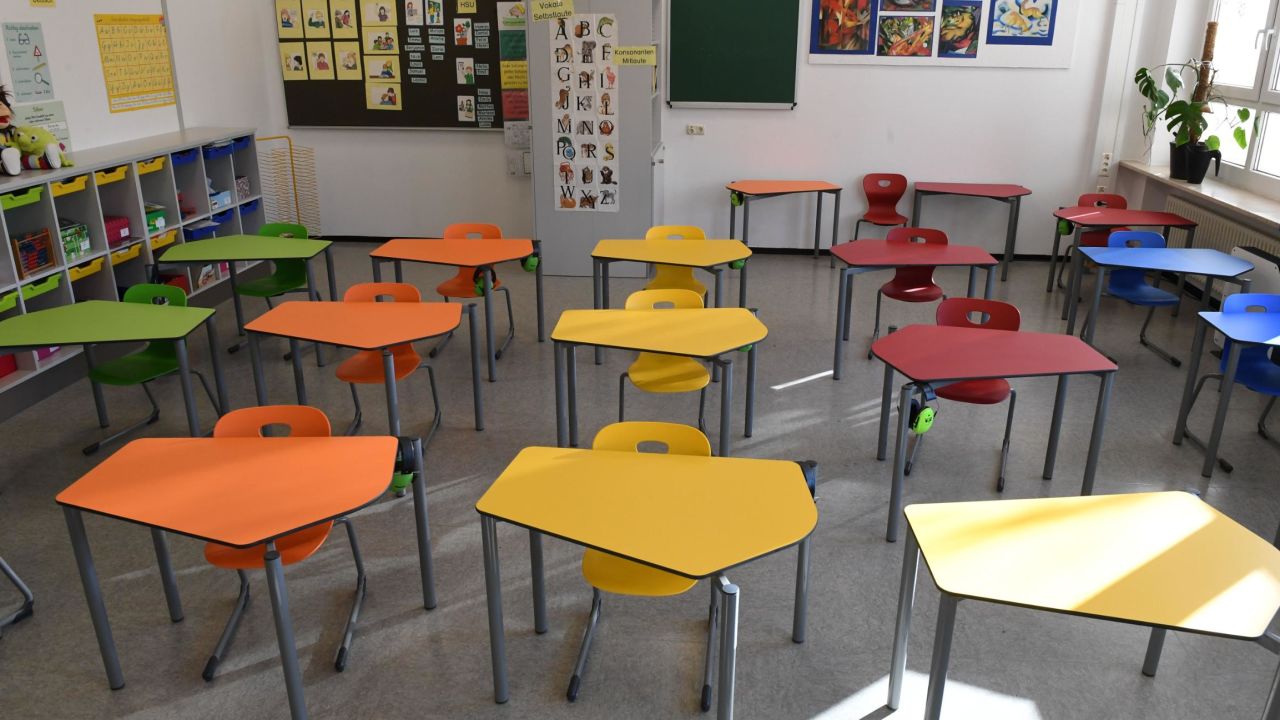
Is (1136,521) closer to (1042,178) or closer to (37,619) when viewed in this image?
(37,619)

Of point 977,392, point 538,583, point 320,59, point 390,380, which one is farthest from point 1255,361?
point 320,59

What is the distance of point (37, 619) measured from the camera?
10.9ft

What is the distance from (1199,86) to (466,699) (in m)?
6.80

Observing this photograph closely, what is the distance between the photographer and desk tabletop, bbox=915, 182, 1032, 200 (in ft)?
24.5

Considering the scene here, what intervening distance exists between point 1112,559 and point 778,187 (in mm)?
5716

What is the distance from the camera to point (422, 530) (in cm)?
320

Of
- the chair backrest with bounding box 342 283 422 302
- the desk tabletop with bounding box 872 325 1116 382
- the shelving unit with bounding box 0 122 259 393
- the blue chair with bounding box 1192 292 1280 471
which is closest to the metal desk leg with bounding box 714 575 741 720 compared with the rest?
the desk tabletop with bounding box 872 325 1116 382

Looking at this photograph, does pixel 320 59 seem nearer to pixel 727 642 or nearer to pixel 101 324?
pixel 101 324

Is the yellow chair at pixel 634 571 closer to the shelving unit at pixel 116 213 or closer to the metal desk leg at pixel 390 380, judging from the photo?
the metal desk leg at pixel 390 380

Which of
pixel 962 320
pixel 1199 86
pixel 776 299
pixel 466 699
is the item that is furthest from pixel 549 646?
pixel 1199 86

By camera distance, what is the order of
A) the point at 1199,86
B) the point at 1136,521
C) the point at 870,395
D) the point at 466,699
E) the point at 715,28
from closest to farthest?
the point at 1136,521
the point at 466,699
the point at 870,395
the point at 1199,86
the point at 715,28

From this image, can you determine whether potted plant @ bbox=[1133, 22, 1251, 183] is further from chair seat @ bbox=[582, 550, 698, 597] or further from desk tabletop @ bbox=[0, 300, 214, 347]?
desk tabletop @ bbox=[0, 300, 214, 347]

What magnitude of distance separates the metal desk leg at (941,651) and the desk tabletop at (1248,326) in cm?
257

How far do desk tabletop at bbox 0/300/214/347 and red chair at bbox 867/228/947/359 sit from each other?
12.7ft
